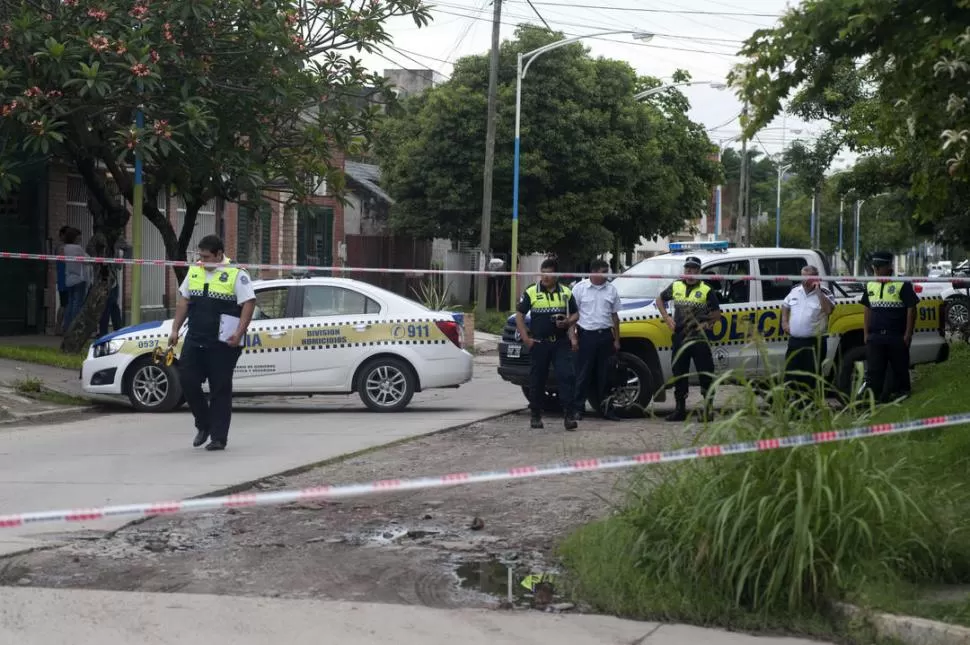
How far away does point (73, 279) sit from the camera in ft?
66.5

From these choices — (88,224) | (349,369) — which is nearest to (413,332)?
(349,369)

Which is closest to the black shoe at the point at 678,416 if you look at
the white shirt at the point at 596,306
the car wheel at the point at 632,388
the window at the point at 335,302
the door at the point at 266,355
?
the car wheel at the point at 632,388

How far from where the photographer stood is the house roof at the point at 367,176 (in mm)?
43906

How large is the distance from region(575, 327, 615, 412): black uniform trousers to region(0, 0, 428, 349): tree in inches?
236

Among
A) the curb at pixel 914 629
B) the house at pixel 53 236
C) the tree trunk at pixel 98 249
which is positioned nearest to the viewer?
the curb at pixel 914 629

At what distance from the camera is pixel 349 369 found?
49.0 ft

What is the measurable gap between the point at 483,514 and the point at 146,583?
8.19 ft

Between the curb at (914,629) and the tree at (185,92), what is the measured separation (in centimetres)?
1212

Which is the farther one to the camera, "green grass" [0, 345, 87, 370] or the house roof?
the house roof

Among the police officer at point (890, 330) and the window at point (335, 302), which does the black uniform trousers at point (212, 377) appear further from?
the police officer at point (890, 330)

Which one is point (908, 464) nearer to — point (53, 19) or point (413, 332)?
point (413, 332)

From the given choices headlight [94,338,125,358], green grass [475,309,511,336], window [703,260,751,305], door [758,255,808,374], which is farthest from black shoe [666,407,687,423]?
green grass [475,309,511,336]

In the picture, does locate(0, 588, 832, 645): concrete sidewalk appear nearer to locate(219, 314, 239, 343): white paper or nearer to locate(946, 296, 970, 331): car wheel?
locate(219, 314, 239, 343): white paper

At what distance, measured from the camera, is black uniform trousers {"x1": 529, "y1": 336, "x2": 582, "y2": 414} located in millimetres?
12961
